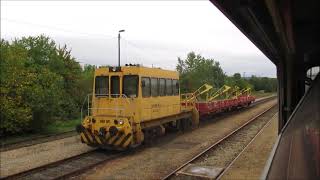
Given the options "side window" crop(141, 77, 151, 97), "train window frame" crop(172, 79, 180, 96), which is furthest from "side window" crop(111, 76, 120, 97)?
"train window frame" crop(172, 79, 180, 96)

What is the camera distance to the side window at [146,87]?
16392 mm

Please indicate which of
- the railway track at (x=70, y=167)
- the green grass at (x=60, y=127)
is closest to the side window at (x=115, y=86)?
the railway track at (x=70, y=167)

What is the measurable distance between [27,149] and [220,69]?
58.2m

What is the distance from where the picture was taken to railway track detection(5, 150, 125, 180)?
1164 centimetres

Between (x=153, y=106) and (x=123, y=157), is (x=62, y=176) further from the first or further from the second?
(x=153, y=106)

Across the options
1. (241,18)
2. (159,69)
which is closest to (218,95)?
(159,69)

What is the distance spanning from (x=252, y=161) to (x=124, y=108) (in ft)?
16.2

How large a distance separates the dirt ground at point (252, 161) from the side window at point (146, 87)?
4172 mm

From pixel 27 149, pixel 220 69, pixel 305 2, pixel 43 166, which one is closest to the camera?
pixel 305 2

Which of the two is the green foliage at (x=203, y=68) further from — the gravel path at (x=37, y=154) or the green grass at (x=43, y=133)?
the gravel path at (x=37, y=154)

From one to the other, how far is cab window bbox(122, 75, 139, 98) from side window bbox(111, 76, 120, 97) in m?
0.24

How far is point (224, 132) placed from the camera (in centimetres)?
2223

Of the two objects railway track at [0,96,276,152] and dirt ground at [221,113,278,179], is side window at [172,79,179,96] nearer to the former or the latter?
dirt ground at [221,113,278,179]

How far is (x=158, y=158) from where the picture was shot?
1462 cm
